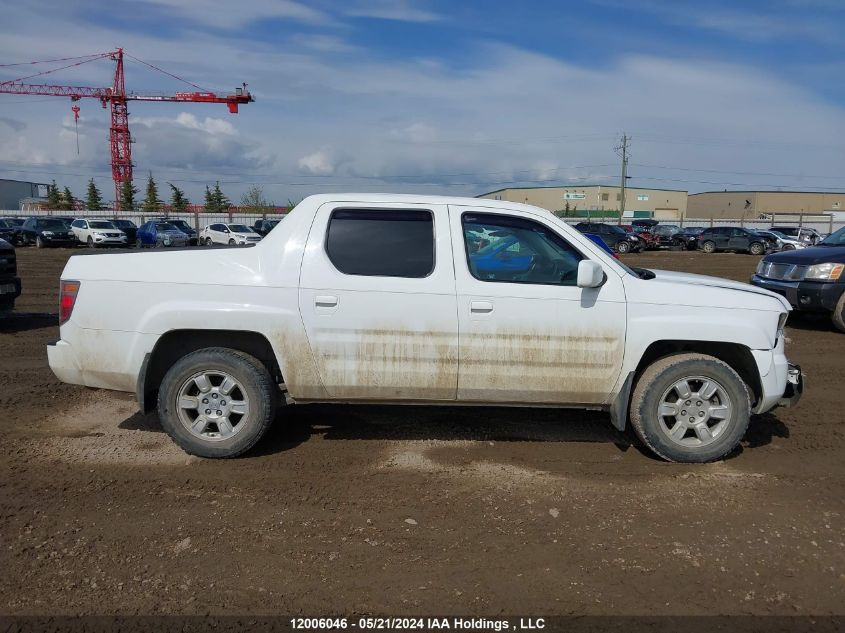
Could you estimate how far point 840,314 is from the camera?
385 inches

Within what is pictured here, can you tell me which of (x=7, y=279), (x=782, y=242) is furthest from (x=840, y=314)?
(x=782, y=242)

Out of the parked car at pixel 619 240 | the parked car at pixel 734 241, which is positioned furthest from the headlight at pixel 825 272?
the parked car at pixel 734 241

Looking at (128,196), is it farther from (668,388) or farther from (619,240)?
(668,388)

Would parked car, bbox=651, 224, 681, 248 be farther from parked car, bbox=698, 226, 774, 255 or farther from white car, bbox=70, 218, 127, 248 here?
white car, bbox=70, 218, 127, 248

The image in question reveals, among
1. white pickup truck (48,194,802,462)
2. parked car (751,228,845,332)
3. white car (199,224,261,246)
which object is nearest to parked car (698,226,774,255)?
white car (199,224,261,246)


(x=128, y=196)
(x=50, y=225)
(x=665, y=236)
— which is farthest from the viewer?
(x=128, y=196)

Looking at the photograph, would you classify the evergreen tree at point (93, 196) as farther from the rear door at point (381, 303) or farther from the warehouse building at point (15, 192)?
the rear door at point (381, 303)

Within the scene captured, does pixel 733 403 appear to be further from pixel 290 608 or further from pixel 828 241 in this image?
pixel 828 241

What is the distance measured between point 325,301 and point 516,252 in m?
1.37

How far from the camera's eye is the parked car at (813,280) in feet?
31.6

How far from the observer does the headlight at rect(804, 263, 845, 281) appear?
9.58 meters

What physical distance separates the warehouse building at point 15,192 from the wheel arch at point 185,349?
342ft

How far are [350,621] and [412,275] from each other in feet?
7.47

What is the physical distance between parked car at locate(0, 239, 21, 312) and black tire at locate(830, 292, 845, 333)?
11.8m
